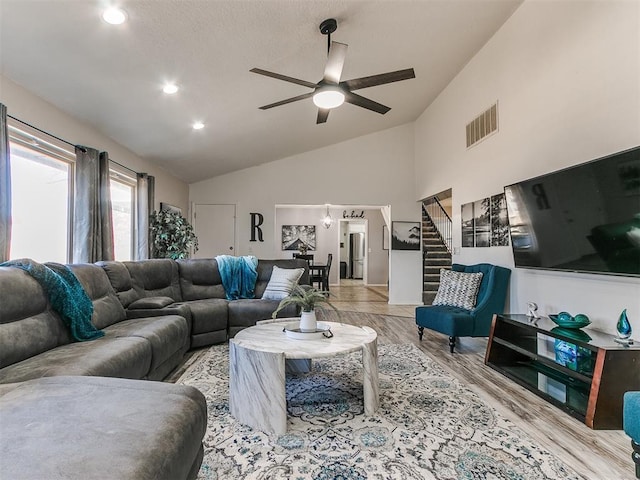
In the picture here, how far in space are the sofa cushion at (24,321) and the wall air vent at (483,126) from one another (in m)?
4.80

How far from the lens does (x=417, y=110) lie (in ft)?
21.4

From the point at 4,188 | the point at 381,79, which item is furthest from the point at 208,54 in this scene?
the point at 4,188

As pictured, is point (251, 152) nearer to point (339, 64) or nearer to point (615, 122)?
point (339, 64)

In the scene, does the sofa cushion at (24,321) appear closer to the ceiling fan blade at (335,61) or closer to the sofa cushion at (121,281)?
the sofa cushion at (121,281)

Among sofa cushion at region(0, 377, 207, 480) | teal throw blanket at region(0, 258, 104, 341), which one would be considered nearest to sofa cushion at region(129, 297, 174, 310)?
teal throw blanket at region(0, 258, 104, 341)

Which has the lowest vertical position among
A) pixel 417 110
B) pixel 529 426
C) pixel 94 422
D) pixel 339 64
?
pixel 529 426

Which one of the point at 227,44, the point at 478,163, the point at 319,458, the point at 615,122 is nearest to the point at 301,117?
the point at 227,44

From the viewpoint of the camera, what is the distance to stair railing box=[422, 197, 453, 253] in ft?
23.4

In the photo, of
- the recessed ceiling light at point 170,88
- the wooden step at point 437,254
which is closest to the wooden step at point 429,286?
the wooden step at point 437,254

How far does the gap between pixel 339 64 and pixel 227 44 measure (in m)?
1.08

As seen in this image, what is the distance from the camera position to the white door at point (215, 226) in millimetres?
7242

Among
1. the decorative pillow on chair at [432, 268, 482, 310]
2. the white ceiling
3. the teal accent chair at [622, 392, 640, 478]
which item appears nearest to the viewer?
the teal accent chair at [622, 392, 640, 478]

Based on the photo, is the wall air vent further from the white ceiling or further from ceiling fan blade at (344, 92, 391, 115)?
ceiling fan blade at (344, 92, 391, 115)

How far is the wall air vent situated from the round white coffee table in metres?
3.26
